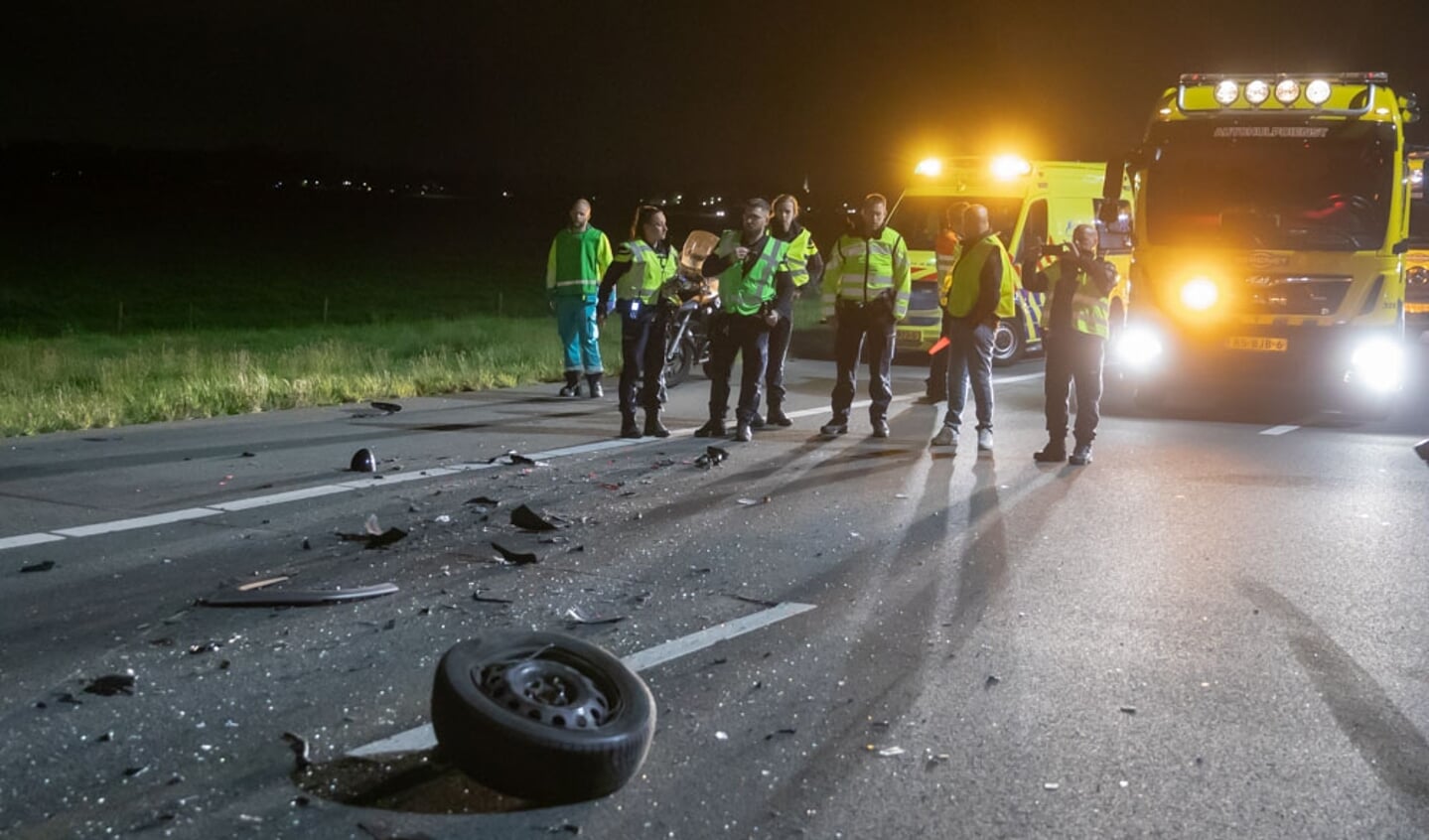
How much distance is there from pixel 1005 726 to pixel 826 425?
744 cm

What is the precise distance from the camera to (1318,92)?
1392cm

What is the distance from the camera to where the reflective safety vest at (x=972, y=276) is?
11523 mm

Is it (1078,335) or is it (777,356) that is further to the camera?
(777,356)

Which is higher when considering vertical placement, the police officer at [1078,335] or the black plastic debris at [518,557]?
the police officer at [1078,335]

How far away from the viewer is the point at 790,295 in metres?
12.2

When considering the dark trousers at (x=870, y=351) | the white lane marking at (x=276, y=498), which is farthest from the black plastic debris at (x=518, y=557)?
the dark trousers at (x=870, y=351)

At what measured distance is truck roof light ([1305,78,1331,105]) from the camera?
45.6 feet

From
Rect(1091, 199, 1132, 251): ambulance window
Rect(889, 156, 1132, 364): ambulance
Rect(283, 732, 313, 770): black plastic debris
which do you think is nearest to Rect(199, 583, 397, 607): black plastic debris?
Rect(283, 732, 313, 770): black plastic debris

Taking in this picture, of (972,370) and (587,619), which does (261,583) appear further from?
(972,370)

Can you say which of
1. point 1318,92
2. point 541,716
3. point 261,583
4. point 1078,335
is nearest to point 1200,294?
point 1318,92

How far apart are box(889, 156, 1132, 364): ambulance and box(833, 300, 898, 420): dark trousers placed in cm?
619

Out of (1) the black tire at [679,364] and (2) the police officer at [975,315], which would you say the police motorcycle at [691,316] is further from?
(2) the police officer at [975,315]

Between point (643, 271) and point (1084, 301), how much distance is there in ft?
11.1

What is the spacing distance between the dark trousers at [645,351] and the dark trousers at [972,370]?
2.22 m
